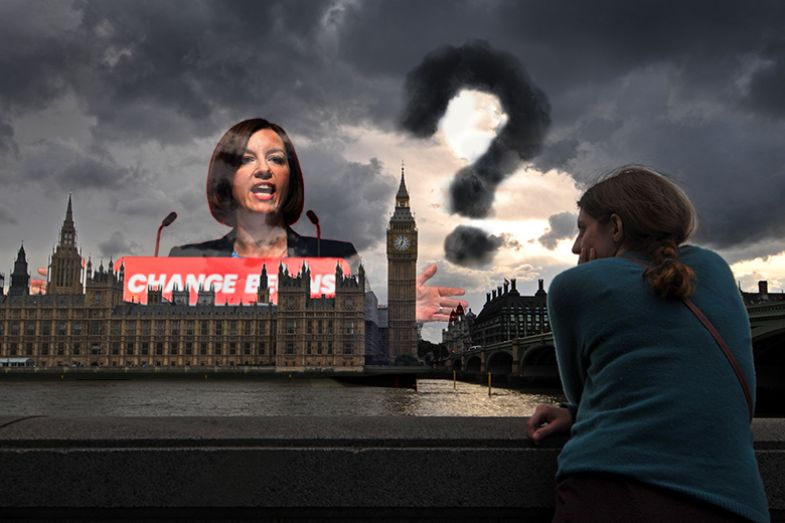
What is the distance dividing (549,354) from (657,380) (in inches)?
2159

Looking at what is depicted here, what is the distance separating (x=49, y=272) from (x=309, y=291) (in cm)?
4130

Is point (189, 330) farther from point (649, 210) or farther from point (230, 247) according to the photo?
point (649, 210)

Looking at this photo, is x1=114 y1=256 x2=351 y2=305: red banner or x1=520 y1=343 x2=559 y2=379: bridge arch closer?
x1=520 y1=343 x2=559 y2=379: bridge arch

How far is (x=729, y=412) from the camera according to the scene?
1.68 meters

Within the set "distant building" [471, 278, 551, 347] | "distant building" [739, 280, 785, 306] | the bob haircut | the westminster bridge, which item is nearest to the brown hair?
the westminster bridge

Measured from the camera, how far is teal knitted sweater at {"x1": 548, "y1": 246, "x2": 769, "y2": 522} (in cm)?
165

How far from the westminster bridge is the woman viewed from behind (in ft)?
68.7

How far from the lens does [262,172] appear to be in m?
85.2

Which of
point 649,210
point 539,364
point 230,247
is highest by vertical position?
point 230,247

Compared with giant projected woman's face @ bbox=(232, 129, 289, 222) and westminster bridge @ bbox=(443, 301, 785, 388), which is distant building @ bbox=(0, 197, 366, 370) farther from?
westminster bridge @ bbox=(443, 301, 785, 388)

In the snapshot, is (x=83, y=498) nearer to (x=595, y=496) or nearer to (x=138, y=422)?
(x=138, y=422)

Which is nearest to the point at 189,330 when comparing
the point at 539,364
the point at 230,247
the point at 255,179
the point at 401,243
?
the point at 230,247

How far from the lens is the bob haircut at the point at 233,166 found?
8525 cm

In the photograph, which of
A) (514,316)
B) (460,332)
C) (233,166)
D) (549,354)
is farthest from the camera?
(460,332)
